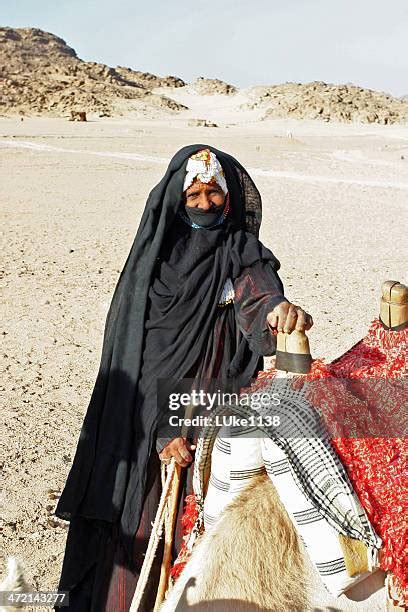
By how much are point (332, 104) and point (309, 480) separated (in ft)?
155

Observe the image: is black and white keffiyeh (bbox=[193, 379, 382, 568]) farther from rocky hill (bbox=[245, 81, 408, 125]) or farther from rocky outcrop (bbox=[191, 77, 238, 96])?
rocky outcrop (bbox=[191, 77, 238, 96])

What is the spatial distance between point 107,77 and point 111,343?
6766 centimetres

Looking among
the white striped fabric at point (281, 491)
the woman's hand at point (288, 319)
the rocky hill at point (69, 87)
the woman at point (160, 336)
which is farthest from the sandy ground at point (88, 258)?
the rocky hill at point (69, 87)

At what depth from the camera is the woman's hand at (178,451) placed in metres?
2.30

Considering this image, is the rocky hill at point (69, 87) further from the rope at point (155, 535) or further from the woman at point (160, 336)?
the rope at point (155, 535)

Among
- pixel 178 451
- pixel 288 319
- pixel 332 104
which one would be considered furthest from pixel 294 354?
pixel 332 104

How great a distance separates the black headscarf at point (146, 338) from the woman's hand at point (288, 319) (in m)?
0.39

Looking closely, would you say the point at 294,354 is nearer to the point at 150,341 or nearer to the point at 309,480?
the point at 309,480

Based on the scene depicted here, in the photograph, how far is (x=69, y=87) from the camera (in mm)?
55125

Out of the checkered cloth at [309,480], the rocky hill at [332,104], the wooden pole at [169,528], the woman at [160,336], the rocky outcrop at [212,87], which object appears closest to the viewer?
the checkered cloth at [309,480]

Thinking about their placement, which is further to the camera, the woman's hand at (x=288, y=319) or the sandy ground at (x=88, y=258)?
the sandy ground at (x=88, y=258)

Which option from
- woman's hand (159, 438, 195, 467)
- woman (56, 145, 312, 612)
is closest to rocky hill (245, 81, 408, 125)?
woman (56, 145, 312, 612)

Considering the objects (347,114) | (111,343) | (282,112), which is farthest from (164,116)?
(111,343)

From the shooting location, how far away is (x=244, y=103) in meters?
55.6
